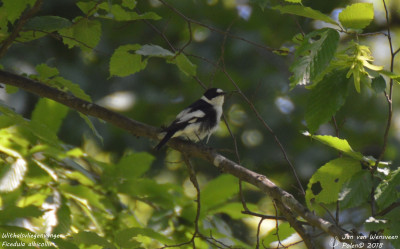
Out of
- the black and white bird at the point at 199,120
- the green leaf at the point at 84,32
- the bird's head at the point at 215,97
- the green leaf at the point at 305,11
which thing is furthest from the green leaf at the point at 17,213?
the bird's head at the point at 215,97

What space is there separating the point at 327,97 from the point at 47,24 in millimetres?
1453

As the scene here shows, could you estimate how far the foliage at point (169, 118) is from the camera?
1.87m

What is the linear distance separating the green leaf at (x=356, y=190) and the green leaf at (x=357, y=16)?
1.71 feet

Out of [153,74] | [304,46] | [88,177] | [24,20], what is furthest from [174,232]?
[153,74]

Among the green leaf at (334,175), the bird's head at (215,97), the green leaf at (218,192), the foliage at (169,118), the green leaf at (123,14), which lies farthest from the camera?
the bird's head at (215,97)

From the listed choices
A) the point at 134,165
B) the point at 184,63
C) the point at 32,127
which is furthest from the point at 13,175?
the point at 184,63

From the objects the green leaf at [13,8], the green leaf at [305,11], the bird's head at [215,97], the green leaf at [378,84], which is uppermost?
the green leaf at [305,11]

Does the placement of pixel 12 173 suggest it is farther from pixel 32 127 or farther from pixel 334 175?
pixel 334 175

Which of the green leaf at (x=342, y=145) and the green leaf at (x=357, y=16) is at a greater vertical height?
the green leaf at (x=357, y=16)

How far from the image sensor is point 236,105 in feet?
23.1

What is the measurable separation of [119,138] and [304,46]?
5132mm

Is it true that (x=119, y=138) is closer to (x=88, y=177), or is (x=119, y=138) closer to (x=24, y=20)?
(x=88, y=177)

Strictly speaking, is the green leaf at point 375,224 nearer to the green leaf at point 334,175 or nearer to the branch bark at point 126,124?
the green leaf at point 334,175

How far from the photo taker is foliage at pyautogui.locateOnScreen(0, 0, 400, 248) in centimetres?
187
